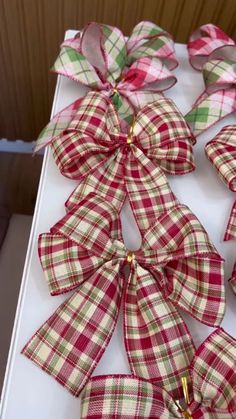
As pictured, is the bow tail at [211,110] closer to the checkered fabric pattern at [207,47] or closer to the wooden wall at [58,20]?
the checkered fabric pattern at [207,47]

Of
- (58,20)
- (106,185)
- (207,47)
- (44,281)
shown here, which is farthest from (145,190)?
(58,20)

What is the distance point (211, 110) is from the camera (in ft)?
1.95

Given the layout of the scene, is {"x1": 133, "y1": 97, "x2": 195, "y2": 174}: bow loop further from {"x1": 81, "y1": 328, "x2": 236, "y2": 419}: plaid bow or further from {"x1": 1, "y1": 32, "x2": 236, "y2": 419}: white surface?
{"x1": 81, "y1": 328, "x2": 236, "y2": 419}: plaid bow

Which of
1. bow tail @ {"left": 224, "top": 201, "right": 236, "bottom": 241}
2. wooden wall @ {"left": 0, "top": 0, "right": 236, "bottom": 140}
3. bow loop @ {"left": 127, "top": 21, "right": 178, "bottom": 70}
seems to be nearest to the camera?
bow tail @ {"left": 224, "top": 201, "right": 236, "bottom": 241}

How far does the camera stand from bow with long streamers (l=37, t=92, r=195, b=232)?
1.71 ft

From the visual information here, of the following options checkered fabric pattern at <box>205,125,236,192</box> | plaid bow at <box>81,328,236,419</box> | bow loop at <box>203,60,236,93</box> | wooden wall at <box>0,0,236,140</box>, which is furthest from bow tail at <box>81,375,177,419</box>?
wooden wall at <box>0,0,236,140</box>

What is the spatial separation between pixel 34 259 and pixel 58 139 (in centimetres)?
17

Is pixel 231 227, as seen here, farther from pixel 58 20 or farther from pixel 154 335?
pixel 58 20

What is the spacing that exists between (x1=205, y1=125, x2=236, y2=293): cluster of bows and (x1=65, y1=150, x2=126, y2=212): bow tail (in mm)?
127

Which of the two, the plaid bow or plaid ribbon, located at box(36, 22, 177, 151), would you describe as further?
plaid ribbon, located at box(36, 22, 177, 151)

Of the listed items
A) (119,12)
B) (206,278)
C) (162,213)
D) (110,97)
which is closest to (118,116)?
(110,97)

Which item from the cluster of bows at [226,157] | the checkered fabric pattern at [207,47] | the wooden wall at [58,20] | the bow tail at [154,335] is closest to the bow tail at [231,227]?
the cluster of bows at [226,157]

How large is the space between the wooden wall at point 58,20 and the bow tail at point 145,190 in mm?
472

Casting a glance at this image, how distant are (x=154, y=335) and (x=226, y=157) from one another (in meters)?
0.26
